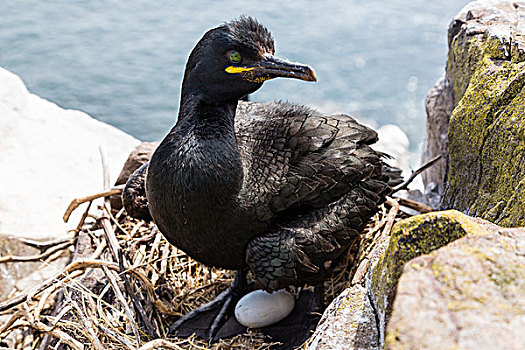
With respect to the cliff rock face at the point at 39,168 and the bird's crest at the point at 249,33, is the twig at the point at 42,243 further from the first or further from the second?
the bird's crest at the point at 249,33

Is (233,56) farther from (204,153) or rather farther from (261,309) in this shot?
(261,309)

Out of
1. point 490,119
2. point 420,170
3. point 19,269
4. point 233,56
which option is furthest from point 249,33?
point 19,269

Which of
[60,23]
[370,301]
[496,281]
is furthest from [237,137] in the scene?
[60,23]

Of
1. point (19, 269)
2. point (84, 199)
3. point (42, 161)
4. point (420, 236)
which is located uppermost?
point (420, 236)

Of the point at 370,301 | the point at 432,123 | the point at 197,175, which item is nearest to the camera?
the point at 370,301

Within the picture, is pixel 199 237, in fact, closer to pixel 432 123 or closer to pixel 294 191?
pixel 294 191

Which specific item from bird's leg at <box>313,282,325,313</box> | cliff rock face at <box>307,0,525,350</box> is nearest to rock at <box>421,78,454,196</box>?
cliff rock face at <box>307,0,525,350</box>

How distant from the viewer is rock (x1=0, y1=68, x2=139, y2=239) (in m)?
2.85

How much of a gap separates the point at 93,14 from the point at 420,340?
264 inches

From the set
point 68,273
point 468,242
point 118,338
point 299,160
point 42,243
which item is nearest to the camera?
point 468,242

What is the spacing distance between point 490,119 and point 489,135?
0.19ft

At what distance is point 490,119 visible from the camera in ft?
5.86

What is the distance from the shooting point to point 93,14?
6742 millimetres

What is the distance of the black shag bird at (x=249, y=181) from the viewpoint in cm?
172
